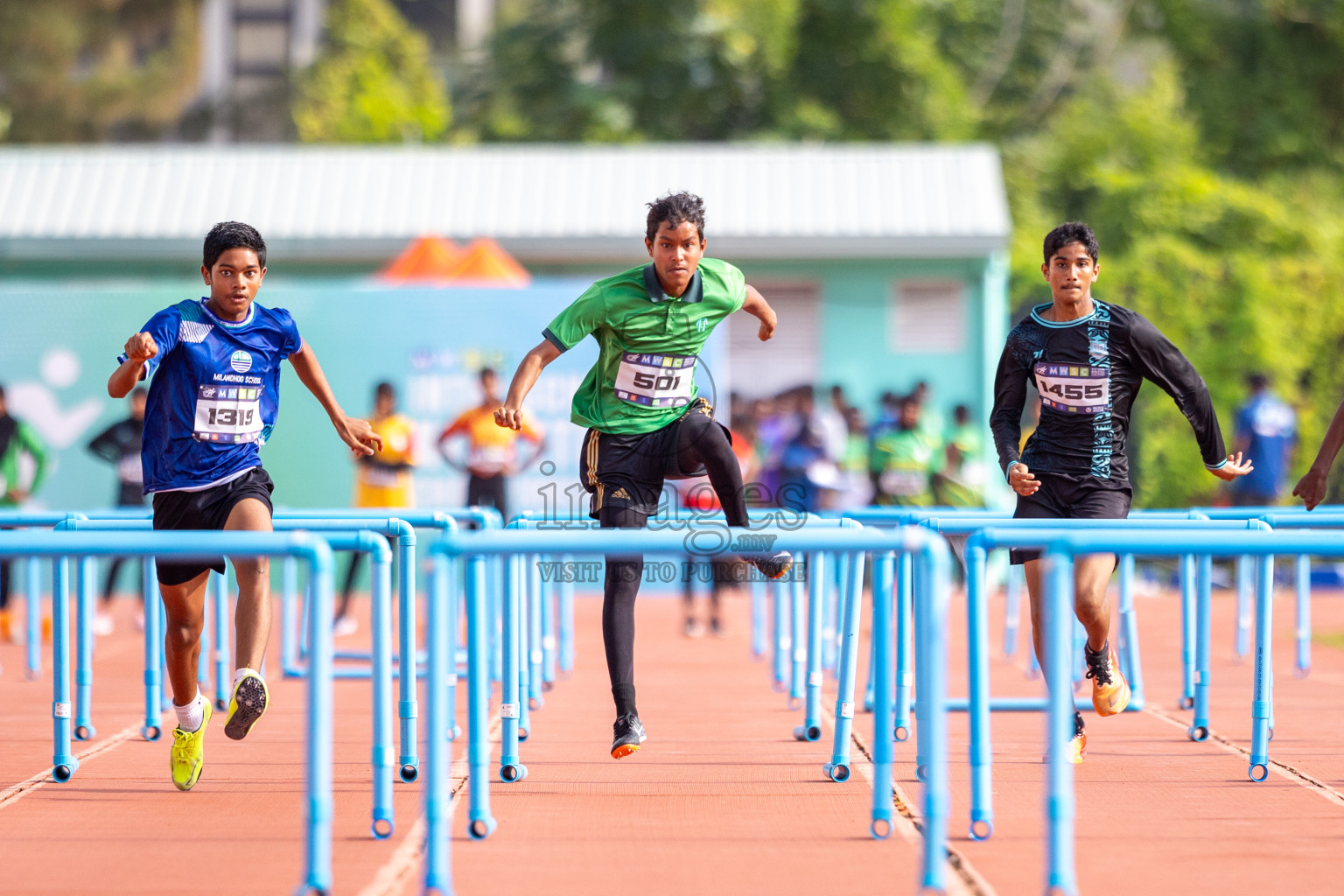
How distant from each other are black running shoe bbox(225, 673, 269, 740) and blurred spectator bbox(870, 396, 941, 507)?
786 cm

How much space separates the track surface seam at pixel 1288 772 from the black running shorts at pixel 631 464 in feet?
8.19

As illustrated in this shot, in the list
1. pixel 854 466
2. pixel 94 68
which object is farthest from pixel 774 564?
pixel 94 68

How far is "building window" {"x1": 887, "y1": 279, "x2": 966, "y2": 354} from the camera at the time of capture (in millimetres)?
15656

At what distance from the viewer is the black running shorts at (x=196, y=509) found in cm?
519

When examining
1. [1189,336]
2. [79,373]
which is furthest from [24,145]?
[1189,336]

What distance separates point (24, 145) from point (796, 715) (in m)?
36.4

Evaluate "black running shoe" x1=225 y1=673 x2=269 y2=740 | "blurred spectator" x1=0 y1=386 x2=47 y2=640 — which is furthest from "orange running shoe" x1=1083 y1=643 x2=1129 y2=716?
"blurred spectator" x1=0 y1=386 x2=47 y2=640

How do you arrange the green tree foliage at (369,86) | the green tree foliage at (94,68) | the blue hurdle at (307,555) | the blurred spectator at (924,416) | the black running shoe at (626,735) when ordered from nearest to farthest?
the blue hurdle at (307,555) → the black running shoe at (626,735) → the blurred spectator at (924,416) → the green tree foliage at (369,86) → the green tree foliage at (94,68)

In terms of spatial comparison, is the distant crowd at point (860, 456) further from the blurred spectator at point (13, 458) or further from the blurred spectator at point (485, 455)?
the blurred spectator at point (13, 458)

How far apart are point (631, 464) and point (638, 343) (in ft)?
1.40

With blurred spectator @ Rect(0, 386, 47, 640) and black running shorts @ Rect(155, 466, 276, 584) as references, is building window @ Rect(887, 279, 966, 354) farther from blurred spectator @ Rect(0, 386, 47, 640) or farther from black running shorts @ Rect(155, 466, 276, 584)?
black running shorts @ Rect(155, 466, 276, 584)

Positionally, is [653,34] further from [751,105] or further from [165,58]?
[165,58]

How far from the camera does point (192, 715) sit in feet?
A: 17.5

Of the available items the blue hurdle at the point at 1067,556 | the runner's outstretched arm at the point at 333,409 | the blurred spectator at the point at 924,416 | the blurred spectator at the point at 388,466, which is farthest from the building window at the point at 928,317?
the blue hurdle at the point at 1067,556
